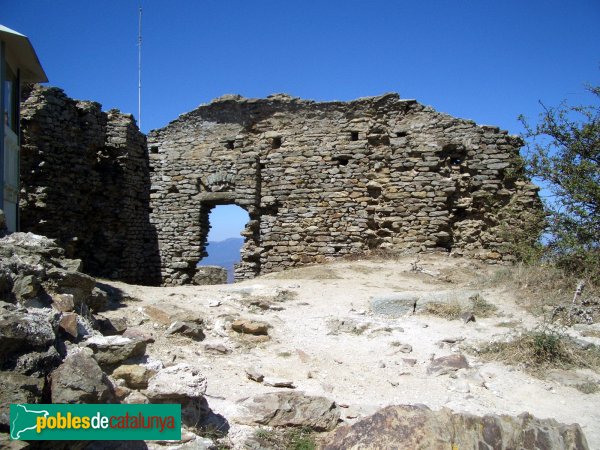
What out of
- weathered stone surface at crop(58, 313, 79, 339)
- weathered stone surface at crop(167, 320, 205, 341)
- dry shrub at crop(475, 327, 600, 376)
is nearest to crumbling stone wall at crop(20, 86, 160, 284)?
weathered stone surface at crop(167, 320, 205, 341)

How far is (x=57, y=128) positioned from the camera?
36.0ft

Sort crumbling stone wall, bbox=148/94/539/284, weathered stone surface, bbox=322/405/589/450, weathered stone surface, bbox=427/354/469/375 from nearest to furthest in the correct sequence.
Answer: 1. weathered stone surface, bbox=322/405/589/450
2. weathered stone surface, bbox=427/354/469/375
3. crumbling stone wall, bbox=148/94/539/284

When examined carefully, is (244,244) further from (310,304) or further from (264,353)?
(264,353)

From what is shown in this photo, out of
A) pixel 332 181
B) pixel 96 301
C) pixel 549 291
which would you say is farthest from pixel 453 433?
pixel 332 181

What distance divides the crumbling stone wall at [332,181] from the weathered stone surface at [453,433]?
23.5 feet

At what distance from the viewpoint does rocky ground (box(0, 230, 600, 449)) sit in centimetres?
311

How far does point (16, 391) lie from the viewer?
101 inches

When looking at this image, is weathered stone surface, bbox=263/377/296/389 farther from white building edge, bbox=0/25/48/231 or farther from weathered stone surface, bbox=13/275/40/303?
white building edge, bbox=0/25/48/231

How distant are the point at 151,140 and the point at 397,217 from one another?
7110 millimetres

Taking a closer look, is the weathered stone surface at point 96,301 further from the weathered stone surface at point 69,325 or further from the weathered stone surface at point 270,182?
the weathered stone surface at point 270,182

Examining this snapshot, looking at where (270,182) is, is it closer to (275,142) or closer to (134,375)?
(275,142)

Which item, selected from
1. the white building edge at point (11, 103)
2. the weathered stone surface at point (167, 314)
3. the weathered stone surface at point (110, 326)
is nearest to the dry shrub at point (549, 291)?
the weathered stone surface at point (167, 314)

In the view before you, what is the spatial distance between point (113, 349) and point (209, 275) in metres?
8.85

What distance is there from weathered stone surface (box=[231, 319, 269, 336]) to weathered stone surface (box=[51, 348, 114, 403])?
2582 millimetres
